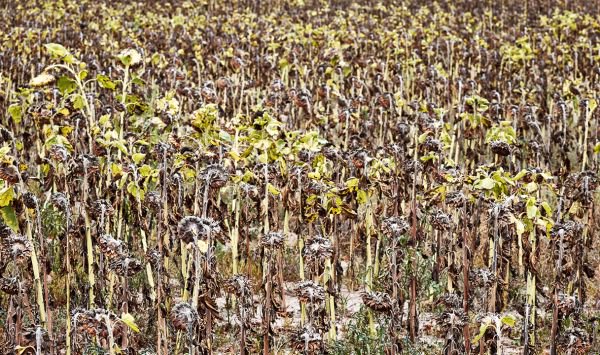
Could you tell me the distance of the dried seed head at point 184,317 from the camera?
9.24 feet

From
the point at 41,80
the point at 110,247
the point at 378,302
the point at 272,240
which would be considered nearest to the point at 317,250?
the point at 272,240

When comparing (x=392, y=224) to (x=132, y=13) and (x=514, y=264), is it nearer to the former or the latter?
(x=514, y=264)

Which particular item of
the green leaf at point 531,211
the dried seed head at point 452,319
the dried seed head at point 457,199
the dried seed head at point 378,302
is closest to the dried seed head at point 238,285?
the dried seed head at point 378,302

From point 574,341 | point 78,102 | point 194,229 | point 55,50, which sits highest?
point 55,50

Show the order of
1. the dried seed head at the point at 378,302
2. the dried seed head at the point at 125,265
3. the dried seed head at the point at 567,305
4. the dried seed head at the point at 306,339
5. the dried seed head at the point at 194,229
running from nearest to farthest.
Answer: the dried seed head at the point at 194,229 < the dried seed head at the point at 306,339 < the dried seed head at the point at 125,265 < the dried seed head at the point at 378,302 < the dried seed head at the point at 567,305

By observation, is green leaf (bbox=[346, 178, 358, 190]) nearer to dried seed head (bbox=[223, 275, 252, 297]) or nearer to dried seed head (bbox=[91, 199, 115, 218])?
dried seed head (bbox=[223, 275, 252, 297])

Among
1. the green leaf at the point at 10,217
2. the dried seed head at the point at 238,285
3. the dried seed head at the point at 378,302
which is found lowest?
the dried seed head at the point at 378,302

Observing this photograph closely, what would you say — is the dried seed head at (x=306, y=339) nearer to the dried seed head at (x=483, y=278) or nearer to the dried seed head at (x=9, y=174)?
the dried seed head at (x=483, y=278)

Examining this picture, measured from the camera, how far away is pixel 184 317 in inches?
111

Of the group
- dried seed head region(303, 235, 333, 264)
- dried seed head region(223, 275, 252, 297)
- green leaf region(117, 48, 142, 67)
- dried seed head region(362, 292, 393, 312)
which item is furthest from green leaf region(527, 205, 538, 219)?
green leaf region(117, 48, 142, 67)

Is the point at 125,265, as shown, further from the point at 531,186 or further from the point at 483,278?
the point at 531,186

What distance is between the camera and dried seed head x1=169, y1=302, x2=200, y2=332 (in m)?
2.82

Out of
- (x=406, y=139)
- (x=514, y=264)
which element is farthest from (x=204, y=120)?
(x=514, y=264)

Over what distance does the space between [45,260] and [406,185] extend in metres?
2.55
